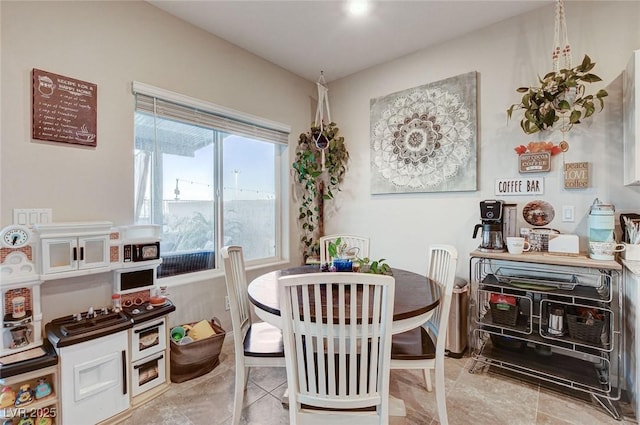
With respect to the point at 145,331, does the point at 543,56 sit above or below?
above

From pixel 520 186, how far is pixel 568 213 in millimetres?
366

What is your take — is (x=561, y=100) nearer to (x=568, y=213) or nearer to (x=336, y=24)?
(x=568, y=213)

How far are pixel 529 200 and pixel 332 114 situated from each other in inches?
89.7

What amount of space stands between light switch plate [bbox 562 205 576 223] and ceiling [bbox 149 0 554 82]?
5.13ft

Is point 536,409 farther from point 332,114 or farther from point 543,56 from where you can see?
point 332,114

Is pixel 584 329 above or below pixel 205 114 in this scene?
below

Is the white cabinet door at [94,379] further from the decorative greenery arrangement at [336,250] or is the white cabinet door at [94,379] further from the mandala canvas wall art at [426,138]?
the mandala canvas wall art at [426,138]

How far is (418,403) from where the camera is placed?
1.87m

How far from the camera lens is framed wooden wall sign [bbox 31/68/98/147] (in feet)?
5.63

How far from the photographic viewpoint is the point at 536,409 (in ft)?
5.90

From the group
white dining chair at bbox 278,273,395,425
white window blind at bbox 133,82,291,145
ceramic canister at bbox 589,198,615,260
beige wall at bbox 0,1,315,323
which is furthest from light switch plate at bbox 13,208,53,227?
ceramic canister at bbox 589,198,615,260

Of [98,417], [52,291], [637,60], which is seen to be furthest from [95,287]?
[637,60]

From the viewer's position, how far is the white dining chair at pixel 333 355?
3.69ft

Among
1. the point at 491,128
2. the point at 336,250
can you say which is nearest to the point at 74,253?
the point at 336,250
